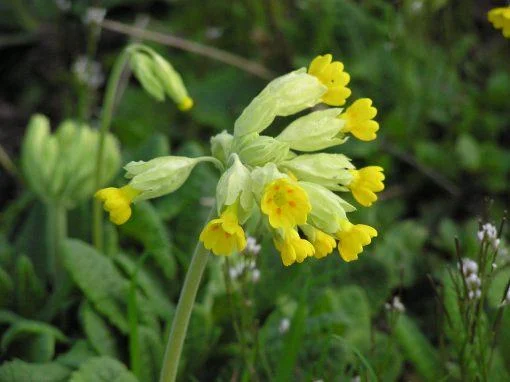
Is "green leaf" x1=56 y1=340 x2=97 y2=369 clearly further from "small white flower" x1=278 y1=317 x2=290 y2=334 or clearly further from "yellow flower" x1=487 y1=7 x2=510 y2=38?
"yellow flower" x1=487 y1=7 x2=510 y2=38

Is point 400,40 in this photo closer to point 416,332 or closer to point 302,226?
point 416,332

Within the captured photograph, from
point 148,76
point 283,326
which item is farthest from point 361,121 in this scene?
point 148,76

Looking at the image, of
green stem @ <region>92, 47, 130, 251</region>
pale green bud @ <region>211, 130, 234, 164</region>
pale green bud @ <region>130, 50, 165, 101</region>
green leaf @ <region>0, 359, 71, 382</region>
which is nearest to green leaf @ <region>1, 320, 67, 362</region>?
green leaf @ <region>0, 359, 71, 382</region>

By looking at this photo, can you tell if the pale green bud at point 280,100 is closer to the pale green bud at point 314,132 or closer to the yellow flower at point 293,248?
the pale green bud at point 314,132

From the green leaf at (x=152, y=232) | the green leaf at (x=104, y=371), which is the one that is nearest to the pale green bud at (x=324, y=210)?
the green leaf at (x=104, y=371)

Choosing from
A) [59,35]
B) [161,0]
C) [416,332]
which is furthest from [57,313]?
[161,0]

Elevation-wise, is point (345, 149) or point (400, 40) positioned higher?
point (400, 40)

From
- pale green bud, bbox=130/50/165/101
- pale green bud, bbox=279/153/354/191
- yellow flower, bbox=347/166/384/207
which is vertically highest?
pale green bud, bbox=279/153/354/191

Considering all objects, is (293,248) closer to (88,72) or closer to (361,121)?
(361,121)
